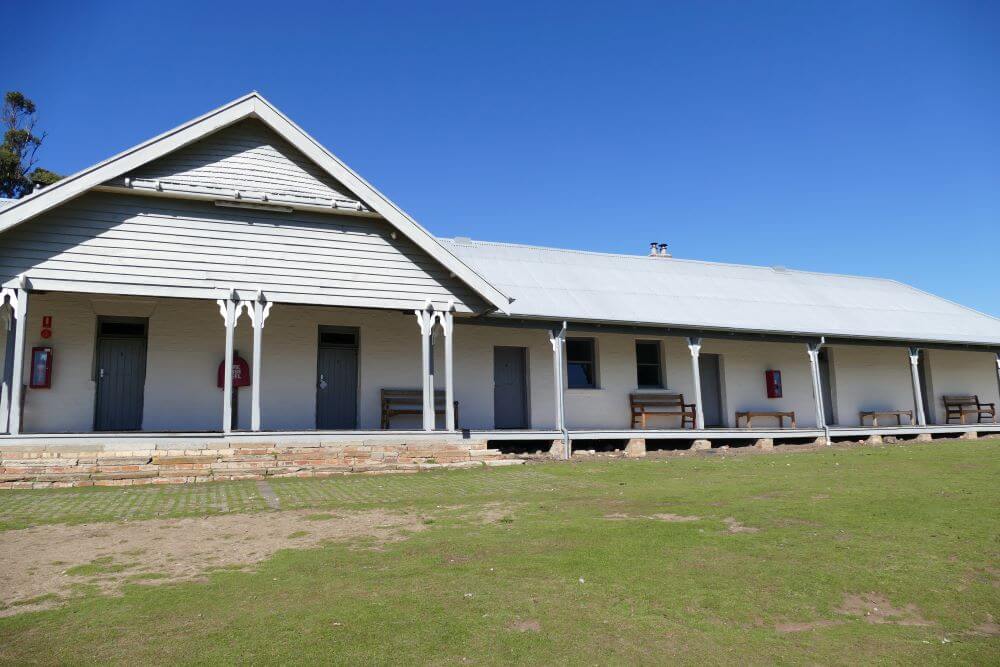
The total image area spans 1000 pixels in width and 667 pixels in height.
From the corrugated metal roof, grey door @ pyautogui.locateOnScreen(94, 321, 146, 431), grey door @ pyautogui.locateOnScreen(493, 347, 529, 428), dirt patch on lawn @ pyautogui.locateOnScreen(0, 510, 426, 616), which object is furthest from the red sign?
dirt patch on lawn @ pyautogui.locateOnScreen(0, 510, 426, 616)

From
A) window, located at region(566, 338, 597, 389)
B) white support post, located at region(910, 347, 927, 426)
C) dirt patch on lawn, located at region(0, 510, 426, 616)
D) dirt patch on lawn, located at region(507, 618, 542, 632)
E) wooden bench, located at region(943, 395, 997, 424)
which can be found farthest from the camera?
wooden bench, located at region(943, 395, 997, 424)

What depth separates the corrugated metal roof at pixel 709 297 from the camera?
18.9 meters

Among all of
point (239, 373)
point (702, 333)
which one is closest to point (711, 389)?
point (702, 333)

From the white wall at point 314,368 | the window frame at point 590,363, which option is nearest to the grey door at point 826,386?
the white wall at point 314,368

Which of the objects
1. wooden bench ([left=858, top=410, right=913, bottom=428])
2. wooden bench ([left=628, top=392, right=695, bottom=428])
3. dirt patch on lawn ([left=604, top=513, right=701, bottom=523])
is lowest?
dirt patch on lawn ([left=604, top=513, right=701, bottom=523])

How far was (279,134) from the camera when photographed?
1459cm

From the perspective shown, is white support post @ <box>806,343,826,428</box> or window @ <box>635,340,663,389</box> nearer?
white support post @ <box>806,343,826,428</box>

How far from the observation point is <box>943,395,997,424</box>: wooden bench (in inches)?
938

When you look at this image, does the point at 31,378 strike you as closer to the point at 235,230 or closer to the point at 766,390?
Answer: the point at 235,230

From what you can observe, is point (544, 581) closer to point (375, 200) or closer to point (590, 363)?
point (375, 200)

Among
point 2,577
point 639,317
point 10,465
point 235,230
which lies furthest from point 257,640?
point 639,317

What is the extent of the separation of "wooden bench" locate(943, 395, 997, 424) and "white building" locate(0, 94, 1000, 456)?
1.52 meters

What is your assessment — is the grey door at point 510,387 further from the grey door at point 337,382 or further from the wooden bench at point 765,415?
the wooden bench at point 765,415

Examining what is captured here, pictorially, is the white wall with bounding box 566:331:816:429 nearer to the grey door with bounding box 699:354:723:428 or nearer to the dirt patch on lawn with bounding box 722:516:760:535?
the grey door with bounding box 699:354:723:428
